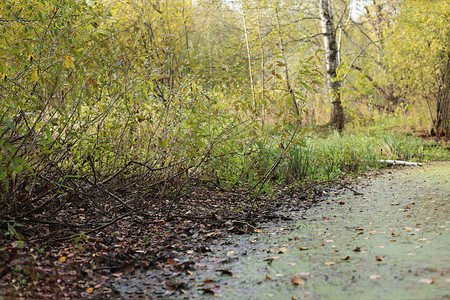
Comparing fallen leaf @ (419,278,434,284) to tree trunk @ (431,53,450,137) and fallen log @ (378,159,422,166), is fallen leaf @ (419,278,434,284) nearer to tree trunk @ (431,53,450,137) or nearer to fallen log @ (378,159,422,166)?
fallen log @ (378,159,422,166)

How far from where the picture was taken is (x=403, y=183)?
18.1 ft

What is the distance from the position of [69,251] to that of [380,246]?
211 centimetres

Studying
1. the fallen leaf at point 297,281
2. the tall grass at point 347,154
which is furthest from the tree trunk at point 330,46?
the fallen leaf at point 297,281

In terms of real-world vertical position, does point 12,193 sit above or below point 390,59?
below

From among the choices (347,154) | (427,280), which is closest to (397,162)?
(347,154)

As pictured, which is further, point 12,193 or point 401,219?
point 401,219

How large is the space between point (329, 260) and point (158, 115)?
239 centimetres

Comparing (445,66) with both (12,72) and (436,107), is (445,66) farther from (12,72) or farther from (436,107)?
(12,72)

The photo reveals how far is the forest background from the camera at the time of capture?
285cm

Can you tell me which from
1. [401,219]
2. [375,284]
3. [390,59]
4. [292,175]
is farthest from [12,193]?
[390,59]

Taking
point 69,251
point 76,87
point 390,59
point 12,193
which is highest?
point 390,59

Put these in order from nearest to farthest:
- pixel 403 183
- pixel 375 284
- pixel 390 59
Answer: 1. pixel 375 284
2. pixel 403 183
3. pixel 390 59

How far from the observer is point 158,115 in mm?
4219

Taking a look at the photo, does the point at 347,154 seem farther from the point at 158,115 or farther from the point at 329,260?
the point at 329,260
